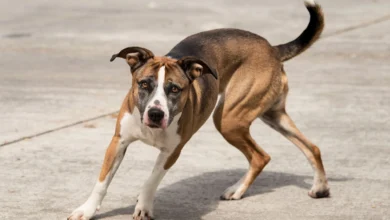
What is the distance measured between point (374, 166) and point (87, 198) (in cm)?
255

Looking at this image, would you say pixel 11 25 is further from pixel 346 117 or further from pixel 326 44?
pixel 346 117

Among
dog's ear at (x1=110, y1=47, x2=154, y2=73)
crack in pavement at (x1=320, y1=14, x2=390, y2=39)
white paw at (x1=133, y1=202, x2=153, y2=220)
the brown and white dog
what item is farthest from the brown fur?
crack in pavement at (x1=320, y1=14, x2=390, y2=39)

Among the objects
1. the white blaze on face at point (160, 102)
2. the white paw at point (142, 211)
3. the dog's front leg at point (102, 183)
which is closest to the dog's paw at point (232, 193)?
the white paw at point (142, 211)

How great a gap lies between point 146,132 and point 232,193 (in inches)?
42.4

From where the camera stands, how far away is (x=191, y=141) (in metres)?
8.24

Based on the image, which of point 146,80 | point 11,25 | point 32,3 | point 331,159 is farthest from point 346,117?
point 32,3

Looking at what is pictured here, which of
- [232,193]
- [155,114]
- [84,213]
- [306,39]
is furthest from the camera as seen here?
[306,39]

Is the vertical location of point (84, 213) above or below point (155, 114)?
below

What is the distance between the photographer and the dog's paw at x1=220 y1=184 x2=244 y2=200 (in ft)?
21.3

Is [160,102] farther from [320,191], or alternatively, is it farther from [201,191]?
[320,191]

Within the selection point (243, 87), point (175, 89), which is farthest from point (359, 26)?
point (175, 89)

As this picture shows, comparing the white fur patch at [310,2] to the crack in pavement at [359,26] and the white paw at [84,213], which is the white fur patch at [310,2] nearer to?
the white paw at [84,213]

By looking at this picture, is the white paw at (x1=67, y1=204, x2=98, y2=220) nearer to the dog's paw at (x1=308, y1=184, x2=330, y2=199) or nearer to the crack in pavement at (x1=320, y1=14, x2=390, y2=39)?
the dog's paw at (x1=308, y1=184, x2=330, y2=199)

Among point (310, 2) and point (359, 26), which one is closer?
point (310, 2)
